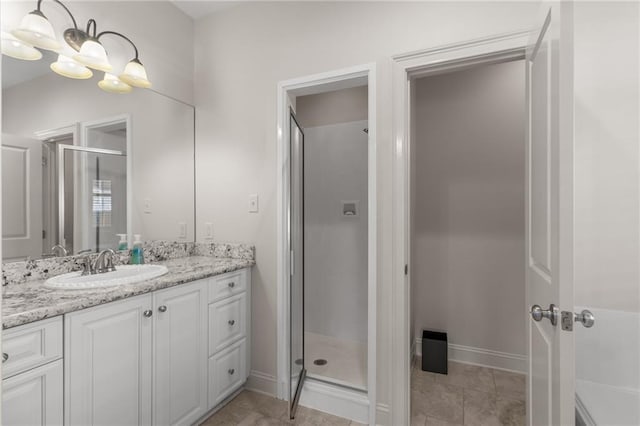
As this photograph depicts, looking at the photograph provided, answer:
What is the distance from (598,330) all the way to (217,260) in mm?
2166

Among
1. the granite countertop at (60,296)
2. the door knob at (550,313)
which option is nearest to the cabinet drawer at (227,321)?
the granite countertop at (60,296)

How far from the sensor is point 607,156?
5.28 ft

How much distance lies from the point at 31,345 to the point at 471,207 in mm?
2768

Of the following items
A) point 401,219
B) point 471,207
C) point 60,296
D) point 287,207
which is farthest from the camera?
point 471,207

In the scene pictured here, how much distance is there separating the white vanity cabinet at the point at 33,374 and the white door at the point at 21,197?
611mm

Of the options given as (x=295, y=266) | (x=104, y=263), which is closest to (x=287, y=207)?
(x=295, y=266)

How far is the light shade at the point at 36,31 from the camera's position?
1.53 metres

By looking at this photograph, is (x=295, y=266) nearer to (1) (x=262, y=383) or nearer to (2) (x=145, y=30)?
(1) (x=262, y=383)

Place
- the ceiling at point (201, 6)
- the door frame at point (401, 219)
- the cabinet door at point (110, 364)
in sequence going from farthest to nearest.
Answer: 1. the ceiling at point (201, 6)
2. the door frame at point (401, 219)
3. the cabinet door at point (110, 364)

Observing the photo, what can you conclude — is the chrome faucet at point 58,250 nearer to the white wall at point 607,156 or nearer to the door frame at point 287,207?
the door frame at point 287,207

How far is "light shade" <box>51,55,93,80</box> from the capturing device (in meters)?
1.72

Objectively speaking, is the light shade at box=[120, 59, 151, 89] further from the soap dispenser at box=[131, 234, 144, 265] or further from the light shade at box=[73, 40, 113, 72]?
the soap dispenser at box=[131, 234, 144, 265]

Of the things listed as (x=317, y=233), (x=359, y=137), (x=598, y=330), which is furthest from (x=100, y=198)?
(x=598, y=330)

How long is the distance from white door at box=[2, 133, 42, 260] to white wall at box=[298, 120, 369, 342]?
1944 millimetres
